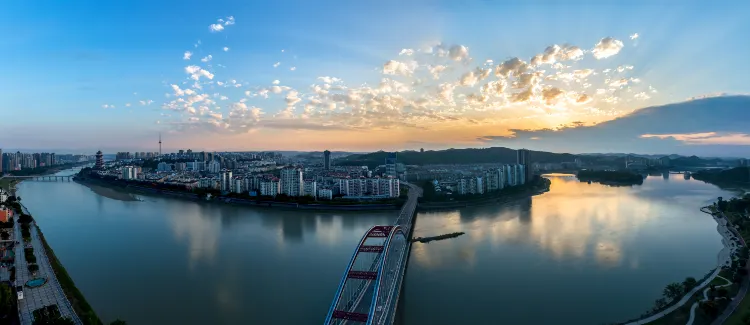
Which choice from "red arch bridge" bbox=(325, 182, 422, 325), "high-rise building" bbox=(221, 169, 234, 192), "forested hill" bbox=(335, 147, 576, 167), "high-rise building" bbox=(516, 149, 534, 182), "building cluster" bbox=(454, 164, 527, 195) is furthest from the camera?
"forested hill" bbox=(335, 147, 576, 167)

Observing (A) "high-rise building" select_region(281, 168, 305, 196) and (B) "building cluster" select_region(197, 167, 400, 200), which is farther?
(A) "high-rise building" select_region(281, 168, 305, 196)

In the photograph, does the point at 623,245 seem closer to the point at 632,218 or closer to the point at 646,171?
the point at 632,218

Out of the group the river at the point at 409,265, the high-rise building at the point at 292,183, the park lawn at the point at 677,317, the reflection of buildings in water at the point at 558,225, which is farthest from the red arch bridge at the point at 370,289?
the high-rise building at the point at 292,183

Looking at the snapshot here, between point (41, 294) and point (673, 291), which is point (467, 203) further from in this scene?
point (41, 294)

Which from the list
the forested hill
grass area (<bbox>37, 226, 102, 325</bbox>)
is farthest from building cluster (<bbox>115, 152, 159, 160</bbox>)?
grass area (<bbox>37, 226, 102, 325</bbox>)

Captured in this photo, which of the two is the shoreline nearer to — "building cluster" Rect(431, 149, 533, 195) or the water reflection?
the water reflection

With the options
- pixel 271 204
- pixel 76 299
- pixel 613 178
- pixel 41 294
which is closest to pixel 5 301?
pixel 41 294
